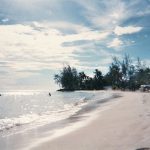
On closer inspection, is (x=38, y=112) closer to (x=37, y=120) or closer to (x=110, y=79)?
(x=37, y=120)

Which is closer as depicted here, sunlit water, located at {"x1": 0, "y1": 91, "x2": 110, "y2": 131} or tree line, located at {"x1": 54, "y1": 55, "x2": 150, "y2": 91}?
sunlit water, located at {"x1": 0, "y1": 91, "x2": 110, "y2": 131}

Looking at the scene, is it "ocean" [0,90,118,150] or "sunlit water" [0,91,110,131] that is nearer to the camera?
"ocean" [0,90,118,150]

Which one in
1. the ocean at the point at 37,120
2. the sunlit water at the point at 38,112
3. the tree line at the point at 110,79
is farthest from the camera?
the tree line at the point at 110,79

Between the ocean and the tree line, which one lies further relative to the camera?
the tree line

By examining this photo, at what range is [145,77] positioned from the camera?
115312mm

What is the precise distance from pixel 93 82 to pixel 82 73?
45.7 ft

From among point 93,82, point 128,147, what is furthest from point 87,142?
point 93,82

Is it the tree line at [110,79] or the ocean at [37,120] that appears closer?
the ocean at [37,120]

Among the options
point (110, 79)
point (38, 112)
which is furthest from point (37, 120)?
point (110, 79)

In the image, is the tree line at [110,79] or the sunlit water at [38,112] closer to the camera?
the sunlit water at [38,112]

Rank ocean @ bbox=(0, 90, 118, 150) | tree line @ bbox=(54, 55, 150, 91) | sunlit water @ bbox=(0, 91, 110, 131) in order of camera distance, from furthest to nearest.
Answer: tree line @ bbox=(54, 55, 150, 91)
sunlit water @ bbox=(0, 91, 110, 131)
ocean @ bbox=(0, 90, 118, 150)

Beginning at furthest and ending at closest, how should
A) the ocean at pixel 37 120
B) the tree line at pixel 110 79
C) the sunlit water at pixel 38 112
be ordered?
the tree line at pixel 110 79
the sunlit water at pixel 38 112
the ocean at pixel 37 120

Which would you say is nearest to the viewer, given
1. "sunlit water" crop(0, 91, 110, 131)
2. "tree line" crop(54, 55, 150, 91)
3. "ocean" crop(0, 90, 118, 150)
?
"ocean" crop(0, 90, 118, 150)

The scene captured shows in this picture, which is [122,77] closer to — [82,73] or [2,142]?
[82,73]
